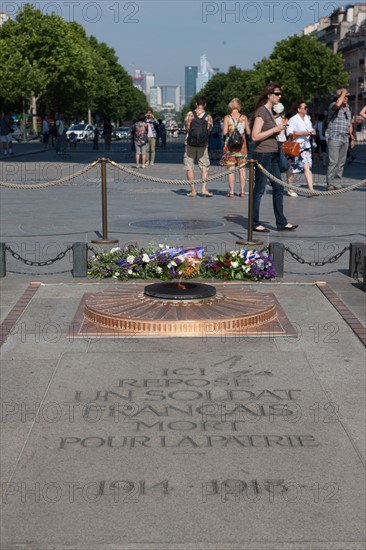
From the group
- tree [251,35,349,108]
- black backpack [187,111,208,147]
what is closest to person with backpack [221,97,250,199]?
black backpack [187,111,208,147]

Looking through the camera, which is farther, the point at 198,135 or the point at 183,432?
the point at 198,135

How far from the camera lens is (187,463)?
14.1 feet

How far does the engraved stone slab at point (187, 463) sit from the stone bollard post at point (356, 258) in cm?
337

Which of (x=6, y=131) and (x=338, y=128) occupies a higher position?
(x=338, y=128)

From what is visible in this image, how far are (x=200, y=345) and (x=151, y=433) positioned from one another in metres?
1.78

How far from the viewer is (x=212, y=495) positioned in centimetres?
398

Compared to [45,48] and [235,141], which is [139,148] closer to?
[235,141]

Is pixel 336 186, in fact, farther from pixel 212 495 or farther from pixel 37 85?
pixel 37 85

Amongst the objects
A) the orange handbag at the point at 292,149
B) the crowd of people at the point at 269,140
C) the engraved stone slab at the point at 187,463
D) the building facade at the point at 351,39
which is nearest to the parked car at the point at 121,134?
the building facade at the point at 351,39

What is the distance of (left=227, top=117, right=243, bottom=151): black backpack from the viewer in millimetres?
15727

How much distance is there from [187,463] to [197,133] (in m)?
12.1

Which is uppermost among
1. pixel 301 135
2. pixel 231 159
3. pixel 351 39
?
pixel 351 39

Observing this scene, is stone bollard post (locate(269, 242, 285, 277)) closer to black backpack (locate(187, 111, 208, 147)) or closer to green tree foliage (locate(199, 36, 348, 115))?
black backpack (locate(187, 111, 208, 147))

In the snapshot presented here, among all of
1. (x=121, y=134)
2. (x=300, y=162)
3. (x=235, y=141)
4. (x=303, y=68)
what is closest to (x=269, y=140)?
(x=235, y=141)
